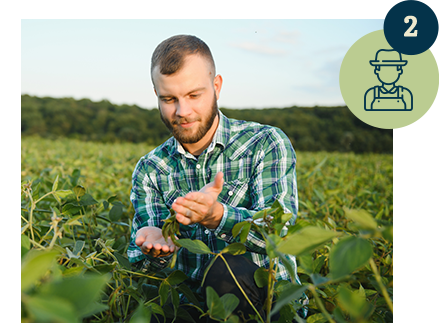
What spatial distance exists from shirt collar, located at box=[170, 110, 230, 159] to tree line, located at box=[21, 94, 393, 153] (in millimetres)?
2148

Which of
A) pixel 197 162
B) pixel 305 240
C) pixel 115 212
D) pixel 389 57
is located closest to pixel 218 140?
pixel 197 162

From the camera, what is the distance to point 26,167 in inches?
76.9

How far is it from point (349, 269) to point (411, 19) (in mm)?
449

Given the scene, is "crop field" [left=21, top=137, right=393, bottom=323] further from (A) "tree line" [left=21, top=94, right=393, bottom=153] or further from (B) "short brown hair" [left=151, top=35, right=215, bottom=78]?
(A) "tree line" [left=21, top=94, right=393, bottom=153]

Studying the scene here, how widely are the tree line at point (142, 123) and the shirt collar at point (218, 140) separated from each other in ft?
7.05

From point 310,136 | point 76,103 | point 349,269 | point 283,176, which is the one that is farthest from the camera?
point 76,103

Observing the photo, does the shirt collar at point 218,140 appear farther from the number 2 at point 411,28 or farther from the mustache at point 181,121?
the number 2 at point 411,28

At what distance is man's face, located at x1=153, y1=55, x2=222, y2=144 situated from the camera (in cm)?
98

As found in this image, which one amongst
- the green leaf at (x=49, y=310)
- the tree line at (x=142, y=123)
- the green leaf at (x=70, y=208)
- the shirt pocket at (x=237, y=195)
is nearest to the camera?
the green leaf at (x=49, y=310)

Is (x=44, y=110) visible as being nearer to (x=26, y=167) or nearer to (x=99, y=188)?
(x=26, y=167)

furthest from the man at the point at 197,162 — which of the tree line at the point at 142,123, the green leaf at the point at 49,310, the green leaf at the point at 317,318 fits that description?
the tree line at the point at 142,123

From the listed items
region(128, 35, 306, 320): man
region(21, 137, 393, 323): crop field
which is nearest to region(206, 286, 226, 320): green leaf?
region(21, 137, 393, 323): crop field

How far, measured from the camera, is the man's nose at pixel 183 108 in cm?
99
